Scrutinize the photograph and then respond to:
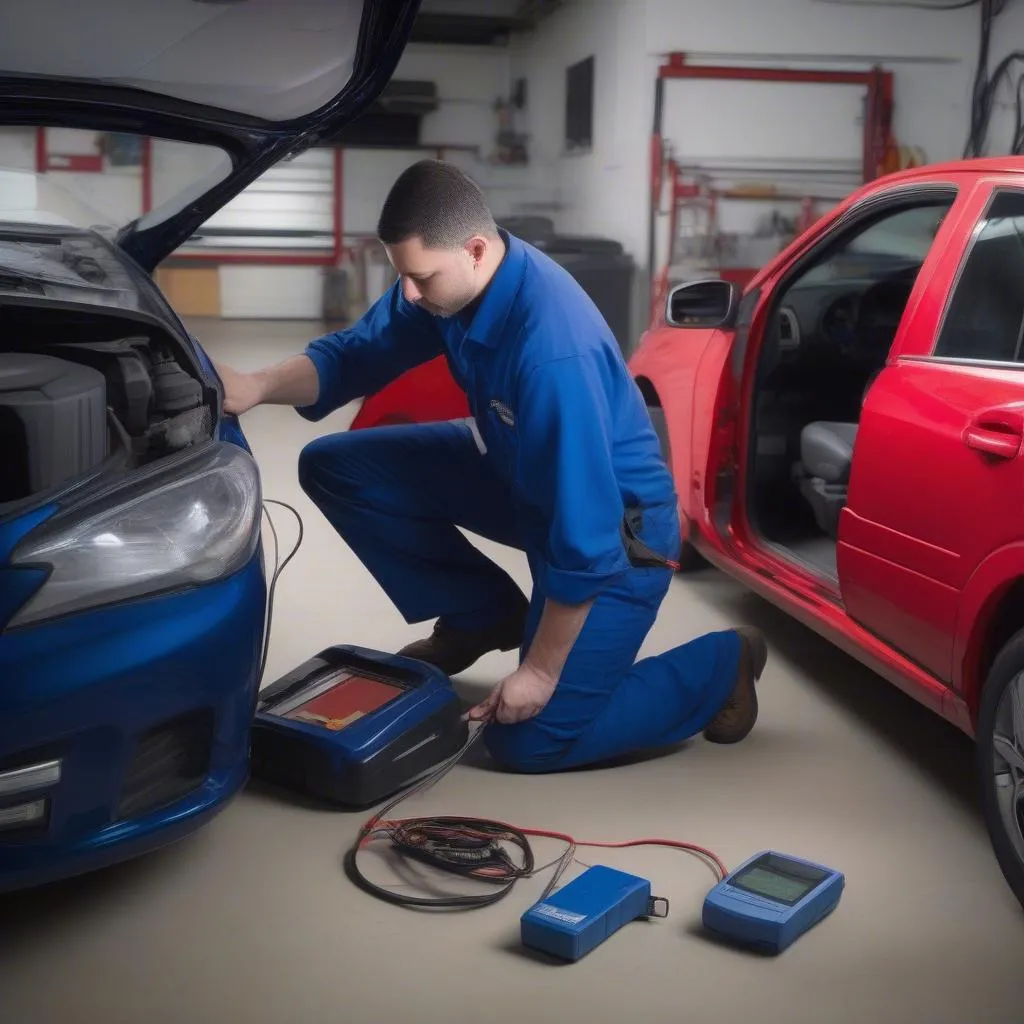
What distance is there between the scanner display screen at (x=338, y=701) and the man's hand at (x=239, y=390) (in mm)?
547

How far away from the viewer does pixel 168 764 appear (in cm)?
174

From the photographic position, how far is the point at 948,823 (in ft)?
7.16

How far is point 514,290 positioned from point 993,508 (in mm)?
891

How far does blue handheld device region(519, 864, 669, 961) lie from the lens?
1.75 meters

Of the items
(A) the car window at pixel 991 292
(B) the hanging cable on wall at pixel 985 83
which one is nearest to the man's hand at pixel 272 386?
(A) the car window at pixel 991 292

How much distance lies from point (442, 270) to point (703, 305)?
3.49 feet

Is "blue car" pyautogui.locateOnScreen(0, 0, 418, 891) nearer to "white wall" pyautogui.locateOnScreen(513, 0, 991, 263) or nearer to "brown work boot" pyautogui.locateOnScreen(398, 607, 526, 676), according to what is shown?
"brown work boot" pyautogui.locateOnScreen(398, 607, 526, 676)

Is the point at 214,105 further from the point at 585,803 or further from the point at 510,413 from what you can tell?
the point at 585,803

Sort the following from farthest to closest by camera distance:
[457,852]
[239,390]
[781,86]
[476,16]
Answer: [476,16]
[781,86]
[239,390]
[457,852]

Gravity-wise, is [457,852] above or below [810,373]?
below

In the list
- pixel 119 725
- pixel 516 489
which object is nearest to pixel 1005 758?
pixel 516 489

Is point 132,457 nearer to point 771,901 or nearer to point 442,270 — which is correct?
point 442,270

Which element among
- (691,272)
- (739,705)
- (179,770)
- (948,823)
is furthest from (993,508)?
(691,272)

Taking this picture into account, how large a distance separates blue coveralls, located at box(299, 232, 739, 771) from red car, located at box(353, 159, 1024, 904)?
1.27 feet
